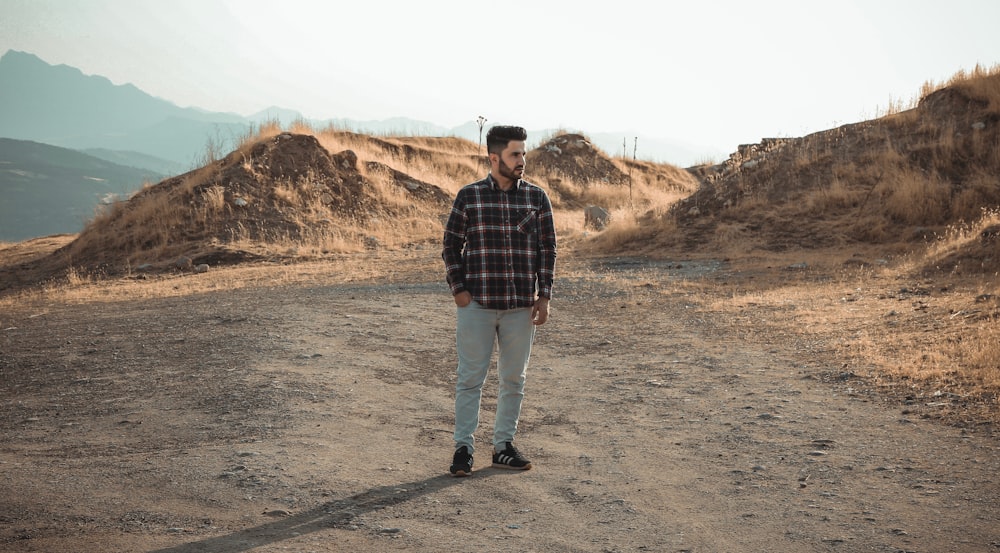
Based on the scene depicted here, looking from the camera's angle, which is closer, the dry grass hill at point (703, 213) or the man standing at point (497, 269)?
the man standing at point (497, 269)

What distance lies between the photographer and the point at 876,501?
177 inches

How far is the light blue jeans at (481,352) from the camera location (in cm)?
474

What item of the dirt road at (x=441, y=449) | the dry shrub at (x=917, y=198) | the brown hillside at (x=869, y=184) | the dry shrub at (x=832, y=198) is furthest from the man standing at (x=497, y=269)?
the dry shrub at (x=832, y=198)

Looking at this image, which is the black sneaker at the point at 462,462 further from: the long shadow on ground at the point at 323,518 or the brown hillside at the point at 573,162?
the brown hillside at the point at 573,162

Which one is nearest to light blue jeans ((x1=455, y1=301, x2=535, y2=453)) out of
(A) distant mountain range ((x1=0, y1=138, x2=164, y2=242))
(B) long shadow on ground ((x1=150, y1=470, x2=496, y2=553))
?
(B) long shadow on ground ((x1=150, y1=470, x2=496, y2=553))

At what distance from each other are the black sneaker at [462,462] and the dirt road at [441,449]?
0.06 metres

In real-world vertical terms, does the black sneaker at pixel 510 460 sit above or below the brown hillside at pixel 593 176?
below

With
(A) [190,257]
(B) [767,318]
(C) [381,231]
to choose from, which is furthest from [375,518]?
(C) [381,231]

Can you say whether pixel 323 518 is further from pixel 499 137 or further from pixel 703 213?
pixel 703 213

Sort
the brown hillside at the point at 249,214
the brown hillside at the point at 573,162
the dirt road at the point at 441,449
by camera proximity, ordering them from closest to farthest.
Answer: the dirt road at the point at 441,449, the brown hillside at the point at 249,214, the brown hillside at the point at 573,162

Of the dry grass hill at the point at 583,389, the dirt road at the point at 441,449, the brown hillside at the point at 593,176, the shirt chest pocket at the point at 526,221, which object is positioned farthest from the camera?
the brown hillside at the point at 593,176

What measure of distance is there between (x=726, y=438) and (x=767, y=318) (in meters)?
Answer: 4.79

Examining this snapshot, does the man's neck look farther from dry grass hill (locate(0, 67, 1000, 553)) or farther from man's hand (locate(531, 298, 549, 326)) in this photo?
dry grass hill (locate(0, 67, 1000, 553))

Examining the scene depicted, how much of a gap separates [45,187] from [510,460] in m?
106
